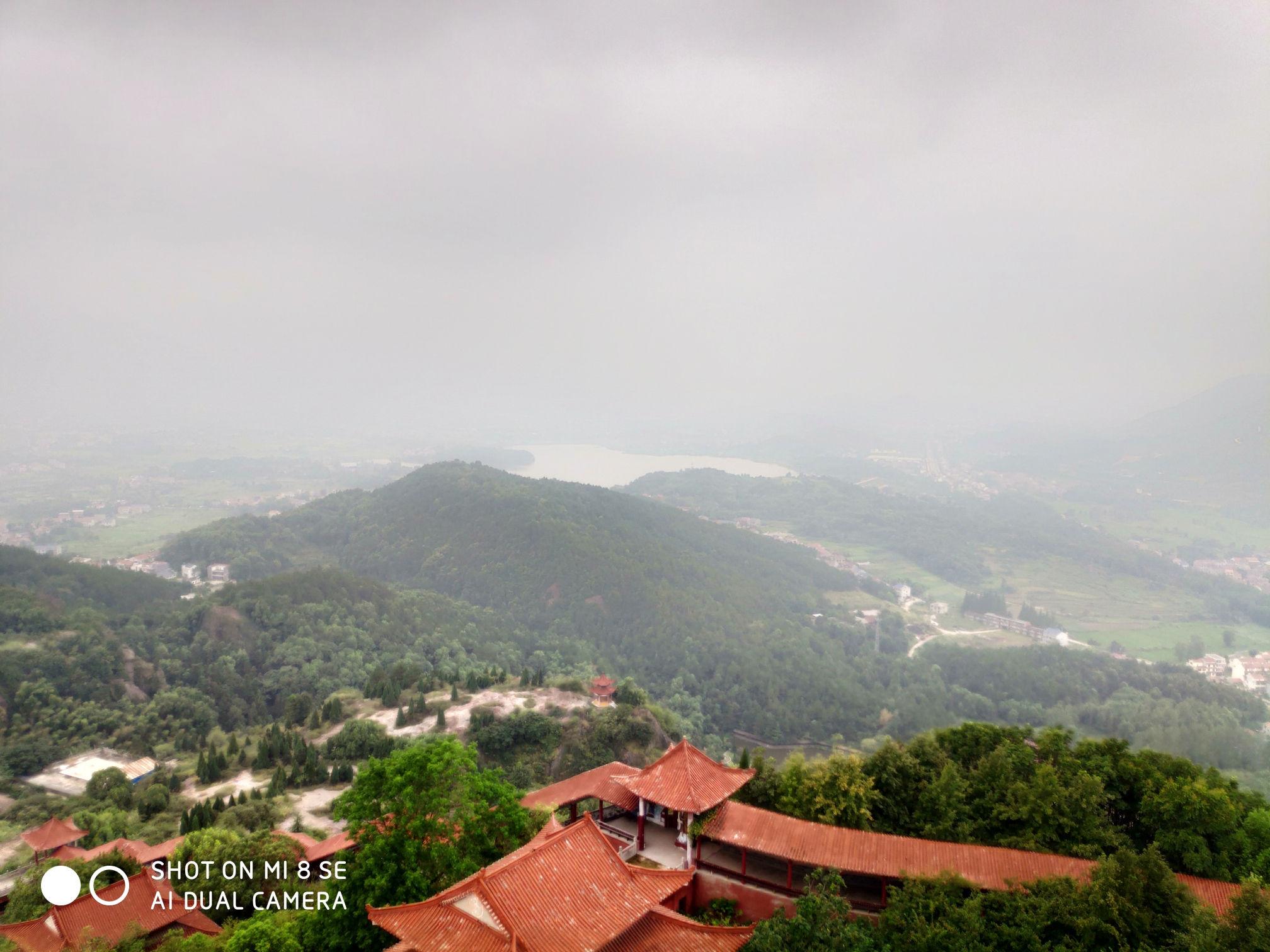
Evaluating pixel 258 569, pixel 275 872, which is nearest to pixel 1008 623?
pixel 275 872

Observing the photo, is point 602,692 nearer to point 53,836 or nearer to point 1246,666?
point 53,836

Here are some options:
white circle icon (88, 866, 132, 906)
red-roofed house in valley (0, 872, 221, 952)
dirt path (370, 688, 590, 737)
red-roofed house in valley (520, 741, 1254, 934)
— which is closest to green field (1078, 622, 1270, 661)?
dirt path (370, 688, 590, 737)

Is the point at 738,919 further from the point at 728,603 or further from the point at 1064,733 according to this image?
the point at 728,603

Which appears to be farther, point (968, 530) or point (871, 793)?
point (968, 530)

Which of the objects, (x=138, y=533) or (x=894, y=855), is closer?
(x=894, y=855)

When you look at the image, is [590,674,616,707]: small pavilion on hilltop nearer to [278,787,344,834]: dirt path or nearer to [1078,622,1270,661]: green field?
[278,787,344,834]: dirt path

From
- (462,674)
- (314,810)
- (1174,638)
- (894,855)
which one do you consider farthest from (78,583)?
(1174,638)
